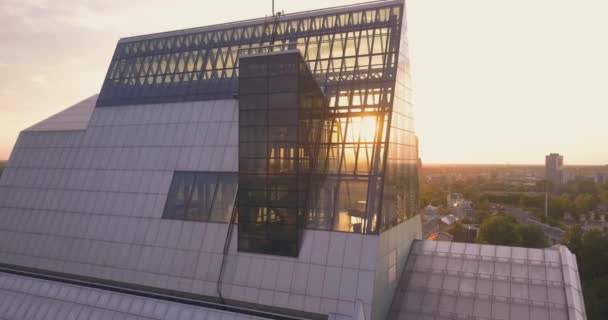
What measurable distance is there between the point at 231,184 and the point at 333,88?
922cm

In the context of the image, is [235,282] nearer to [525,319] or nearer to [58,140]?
[525,319]

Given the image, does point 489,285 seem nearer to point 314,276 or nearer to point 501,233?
point 314,276

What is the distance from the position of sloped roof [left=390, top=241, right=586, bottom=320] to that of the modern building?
0.67m

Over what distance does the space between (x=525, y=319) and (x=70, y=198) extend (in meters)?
31.9

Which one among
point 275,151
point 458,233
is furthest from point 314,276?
point 458,233

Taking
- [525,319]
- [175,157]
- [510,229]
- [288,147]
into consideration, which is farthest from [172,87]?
[510,229]

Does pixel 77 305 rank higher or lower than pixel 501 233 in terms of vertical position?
lower

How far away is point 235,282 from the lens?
22734 millimetres

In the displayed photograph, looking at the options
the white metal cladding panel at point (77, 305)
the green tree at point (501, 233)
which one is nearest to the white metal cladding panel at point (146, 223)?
the white metal cladding panel at point (77, 305)

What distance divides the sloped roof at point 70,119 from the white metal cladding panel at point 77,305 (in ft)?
51.2

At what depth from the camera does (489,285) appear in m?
22.9

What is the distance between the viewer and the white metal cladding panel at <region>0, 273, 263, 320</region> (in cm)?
1888

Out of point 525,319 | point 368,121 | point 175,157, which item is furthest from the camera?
point 175,157

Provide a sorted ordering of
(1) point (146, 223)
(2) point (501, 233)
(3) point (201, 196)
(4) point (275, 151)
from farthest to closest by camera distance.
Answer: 1. (2) point (501, 233)
2. (1) point (146, 223)
3. (3) point (201, 196)
4. (4) point (275, 151)
